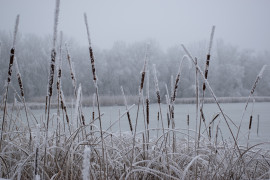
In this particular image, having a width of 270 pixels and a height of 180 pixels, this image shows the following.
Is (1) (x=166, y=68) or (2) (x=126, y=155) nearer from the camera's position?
(2) (x=126, y=155)

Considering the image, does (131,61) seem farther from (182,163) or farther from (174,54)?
(182,163)

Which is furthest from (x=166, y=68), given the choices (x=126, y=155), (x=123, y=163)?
(x=123, y=163)

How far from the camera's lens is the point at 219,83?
2031 cm

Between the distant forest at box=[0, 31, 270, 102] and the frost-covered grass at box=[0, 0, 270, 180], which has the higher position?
the distant forest at box=[0, 31, 270, 102]

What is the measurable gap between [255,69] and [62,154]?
2436 cm

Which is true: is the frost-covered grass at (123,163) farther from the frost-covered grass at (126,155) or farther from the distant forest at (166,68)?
the distant forest at (166,68)

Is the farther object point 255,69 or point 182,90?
point 255,69

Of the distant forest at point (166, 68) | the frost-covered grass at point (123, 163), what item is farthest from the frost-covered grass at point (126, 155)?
the distant forest at point (166, 68)

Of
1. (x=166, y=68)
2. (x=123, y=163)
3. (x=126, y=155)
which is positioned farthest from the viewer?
(x=166, y=68)

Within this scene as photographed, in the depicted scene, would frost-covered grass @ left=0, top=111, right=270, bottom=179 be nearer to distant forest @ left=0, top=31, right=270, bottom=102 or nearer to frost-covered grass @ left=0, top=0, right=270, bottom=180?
frost-covered grass @ left=0, top=0, right=270, bottom=180

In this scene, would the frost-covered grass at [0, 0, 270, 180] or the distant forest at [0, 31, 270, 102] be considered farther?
the distant forest at [0, 31, 270, 102]

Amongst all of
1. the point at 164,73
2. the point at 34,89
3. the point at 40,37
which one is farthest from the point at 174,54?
the point at 34,89

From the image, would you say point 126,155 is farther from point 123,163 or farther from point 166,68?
point 166,68

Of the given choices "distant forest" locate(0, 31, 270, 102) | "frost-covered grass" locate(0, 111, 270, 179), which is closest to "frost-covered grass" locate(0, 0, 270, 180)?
"frost-covered grass" locate(0, 111, 270, 179)
